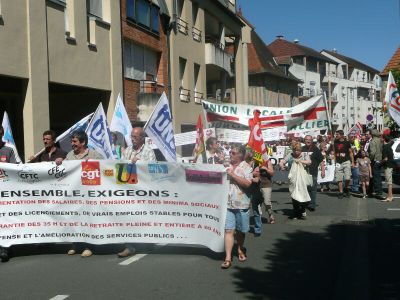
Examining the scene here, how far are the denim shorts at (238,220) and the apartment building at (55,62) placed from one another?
23.9 feet

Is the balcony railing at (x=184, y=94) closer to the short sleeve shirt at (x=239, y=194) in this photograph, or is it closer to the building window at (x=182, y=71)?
the building window at (x=182, y=71)

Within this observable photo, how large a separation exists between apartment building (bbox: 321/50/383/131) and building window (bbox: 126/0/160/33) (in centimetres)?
6139

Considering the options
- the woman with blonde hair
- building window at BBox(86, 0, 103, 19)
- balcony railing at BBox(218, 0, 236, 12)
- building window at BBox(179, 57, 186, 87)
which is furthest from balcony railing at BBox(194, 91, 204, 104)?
the woman with blonde hair

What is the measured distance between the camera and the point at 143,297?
6055 millimetres

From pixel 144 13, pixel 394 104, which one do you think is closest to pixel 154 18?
pixel 144 13

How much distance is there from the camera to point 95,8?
17859 mm

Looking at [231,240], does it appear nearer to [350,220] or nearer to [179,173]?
[179,173]

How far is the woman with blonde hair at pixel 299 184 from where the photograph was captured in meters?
11.6

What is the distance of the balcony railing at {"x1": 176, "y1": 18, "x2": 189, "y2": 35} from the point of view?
83.5ft

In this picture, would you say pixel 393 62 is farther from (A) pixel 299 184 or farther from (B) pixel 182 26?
(A) pixel 299 184

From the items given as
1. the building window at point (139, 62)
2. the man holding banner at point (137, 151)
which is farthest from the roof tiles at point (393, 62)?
the man holding banner at point (137, 151)

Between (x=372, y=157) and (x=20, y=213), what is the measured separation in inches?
395

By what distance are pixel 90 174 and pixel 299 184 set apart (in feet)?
16.4

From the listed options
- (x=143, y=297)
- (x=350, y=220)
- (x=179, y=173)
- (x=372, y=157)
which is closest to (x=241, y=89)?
(x=372, y=157)
